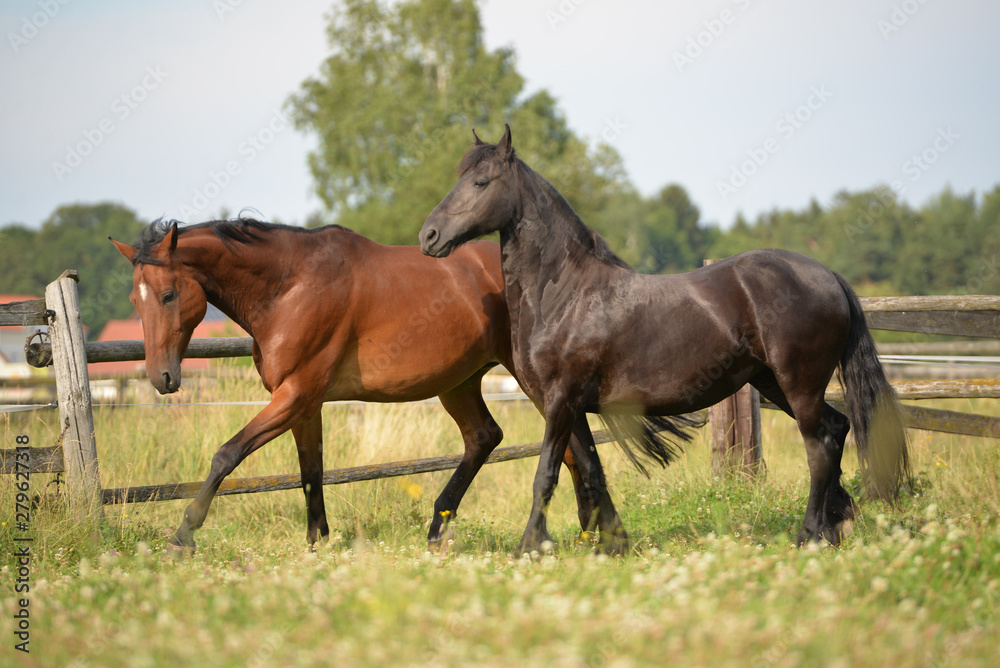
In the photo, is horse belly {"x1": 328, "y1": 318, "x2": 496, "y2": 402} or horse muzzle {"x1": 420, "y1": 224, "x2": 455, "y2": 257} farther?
horse belly {"x1": 328, "y1": 318, "x2": 496, "y2": 402}

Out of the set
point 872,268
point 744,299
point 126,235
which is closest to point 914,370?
point 744,299

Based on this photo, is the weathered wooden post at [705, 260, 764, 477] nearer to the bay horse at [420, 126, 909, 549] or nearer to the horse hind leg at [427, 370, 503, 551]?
the bay horse at [420, 126, 909, 549]

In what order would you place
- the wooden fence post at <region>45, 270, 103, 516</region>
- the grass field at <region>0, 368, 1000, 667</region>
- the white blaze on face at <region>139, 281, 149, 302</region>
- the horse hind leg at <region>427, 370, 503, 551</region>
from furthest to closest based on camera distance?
1. the horse hind leg at <region>427, 370, 503, 551</region>
2. the wooden fence post at <region>45, 270, 103, 516</region>
3. the white blaze on face at <region>139, 281, 149, 302</region>
4. the grass field at <region>0, 368, 1000, 667</region>

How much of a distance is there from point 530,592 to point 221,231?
10.3 ft

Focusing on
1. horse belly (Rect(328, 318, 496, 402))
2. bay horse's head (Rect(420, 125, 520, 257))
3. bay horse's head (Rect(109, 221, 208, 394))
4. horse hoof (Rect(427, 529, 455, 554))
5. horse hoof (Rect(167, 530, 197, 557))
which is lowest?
horse hoof (Rect(427, 529, 455, 554))

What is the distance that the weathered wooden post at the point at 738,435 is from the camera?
6.32 meters

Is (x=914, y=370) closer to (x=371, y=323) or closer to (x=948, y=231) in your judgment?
(x=371, y=323)

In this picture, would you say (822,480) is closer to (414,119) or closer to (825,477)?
(825,477)

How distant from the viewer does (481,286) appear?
5.36 metres

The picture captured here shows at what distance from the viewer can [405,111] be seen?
28.8 meters

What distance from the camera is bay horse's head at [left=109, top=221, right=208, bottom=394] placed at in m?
4.45

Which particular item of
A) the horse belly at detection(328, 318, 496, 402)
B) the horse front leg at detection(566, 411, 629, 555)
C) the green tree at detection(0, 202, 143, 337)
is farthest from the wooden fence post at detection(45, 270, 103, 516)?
the green tree at detection(0, 202, 143, 337)

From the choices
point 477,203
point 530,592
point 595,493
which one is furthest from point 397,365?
point 530,592

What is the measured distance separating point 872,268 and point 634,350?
173 ft
